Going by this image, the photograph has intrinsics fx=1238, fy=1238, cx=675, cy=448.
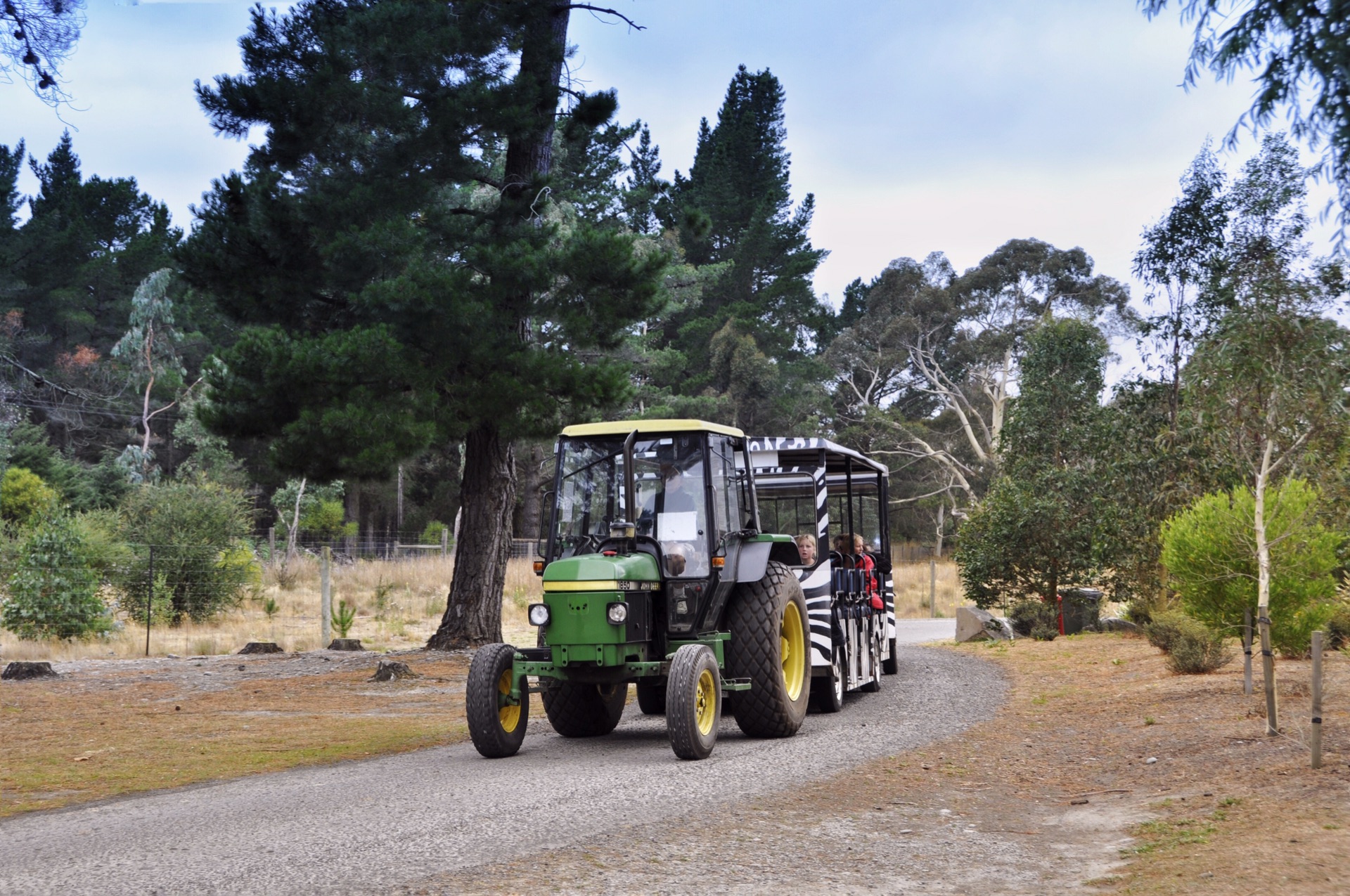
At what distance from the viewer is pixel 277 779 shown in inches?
342

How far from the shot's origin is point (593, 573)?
31.2ft

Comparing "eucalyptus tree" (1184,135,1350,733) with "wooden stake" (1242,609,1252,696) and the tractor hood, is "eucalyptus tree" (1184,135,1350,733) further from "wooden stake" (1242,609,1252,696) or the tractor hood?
the tractor hood

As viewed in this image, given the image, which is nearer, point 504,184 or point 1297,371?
point 1297,371

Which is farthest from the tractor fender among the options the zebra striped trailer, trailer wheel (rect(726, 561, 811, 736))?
the zebra striped trailer

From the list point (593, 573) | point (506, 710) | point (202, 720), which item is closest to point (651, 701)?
point (506, 710)

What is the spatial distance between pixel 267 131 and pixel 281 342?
339cm

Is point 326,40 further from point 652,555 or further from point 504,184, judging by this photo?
point 652,555

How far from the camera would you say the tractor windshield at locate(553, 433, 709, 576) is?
10.2 metres

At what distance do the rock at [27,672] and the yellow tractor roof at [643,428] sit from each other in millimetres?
9672

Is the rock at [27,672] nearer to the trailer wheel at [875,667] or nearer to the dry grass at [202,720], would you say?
the dry grass at [202,720]

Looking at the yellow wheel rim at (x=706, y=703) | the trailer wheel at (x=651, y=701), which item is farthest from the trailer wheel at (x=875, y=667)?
the yellow wheel rim at (x=706, y=703)

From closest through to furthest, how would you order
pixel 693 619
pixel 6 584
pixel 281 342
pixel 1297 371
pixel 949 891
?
pixel 949 891 → pixel 693 619 → pixel 1297 371 → pixel 281 342 → pixel 6 584

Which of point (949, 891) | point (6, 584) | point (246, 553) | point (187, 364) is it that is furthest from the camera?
point (187, 364)

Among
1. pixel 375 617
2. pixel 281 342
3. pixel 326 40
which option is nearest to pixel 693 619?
pixel 281 342
